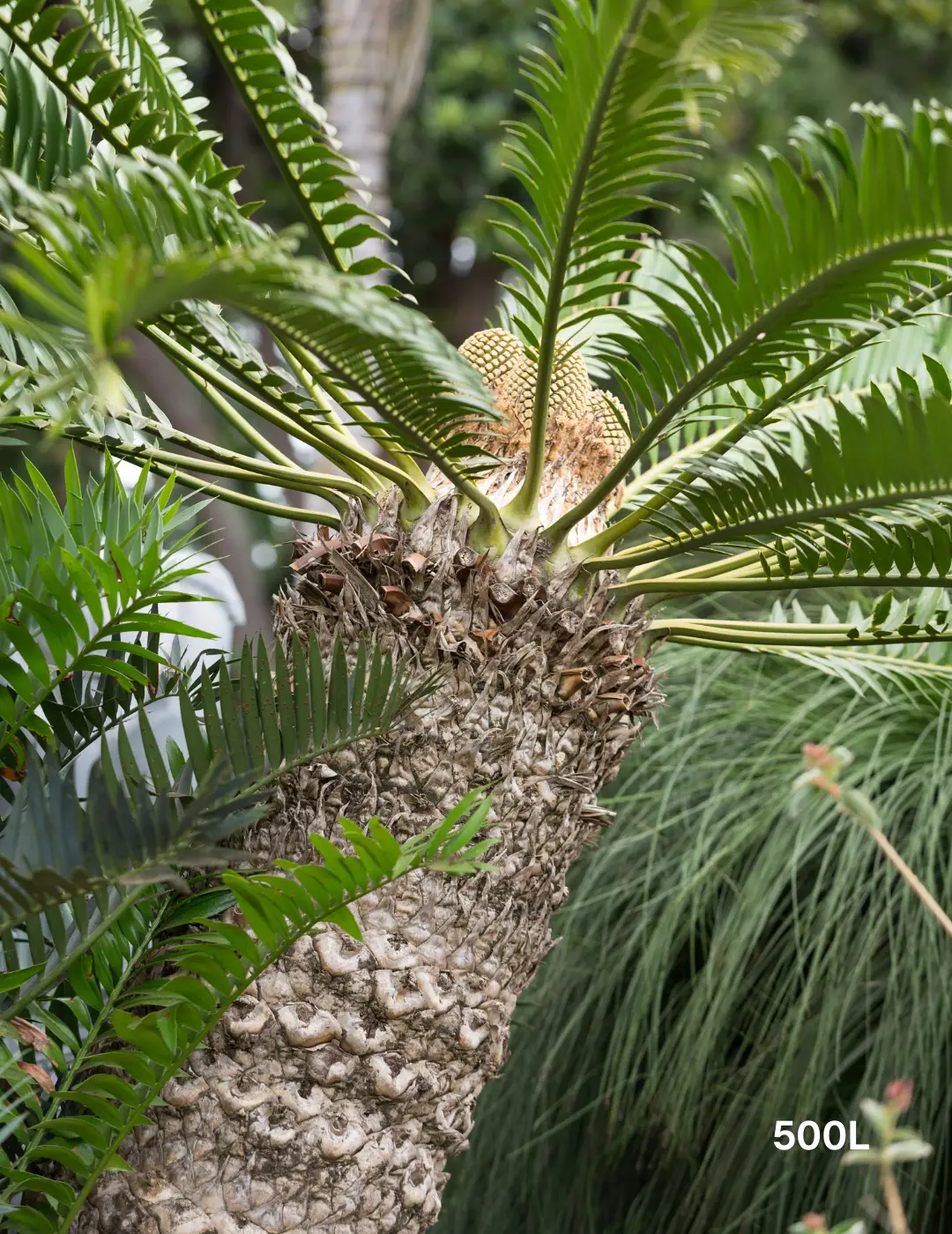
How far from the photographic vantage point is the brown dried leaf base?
136 cm

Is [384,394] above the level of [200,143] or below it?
below

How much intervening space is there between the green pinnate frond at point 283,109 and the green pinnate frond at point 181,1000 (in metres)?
0.62

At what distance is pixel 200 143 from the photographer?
1.35 meters

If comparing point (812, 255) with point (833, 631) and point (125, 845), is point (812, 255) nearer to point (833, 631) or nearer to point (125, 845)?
point (833, 631)

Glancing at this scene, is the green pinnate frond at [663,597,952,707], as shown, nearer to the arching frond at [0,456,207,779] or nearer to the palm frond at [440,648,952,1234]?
the palm frond at [440,648,952,1234]

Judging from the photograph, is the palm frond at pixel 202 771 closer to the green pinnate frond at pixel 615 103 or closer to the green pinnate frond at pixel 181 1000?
the green pinnate frond at pixel 181 1000

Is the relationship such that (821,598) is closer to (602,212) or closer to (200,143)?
(602,212)

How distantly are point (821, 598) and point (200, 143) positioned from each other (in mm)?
2201

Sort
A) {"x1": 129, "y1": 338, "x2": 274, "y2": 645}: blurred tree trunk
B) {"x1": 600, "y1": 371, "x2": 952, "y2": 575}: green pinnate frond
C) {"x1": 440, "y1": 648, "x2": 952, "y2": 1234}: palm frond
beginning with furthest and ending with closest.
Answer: {"x1": 129, "y1": 338, "x2": 274, "y2": 645}: blurred tree trunk → {"x1": 440, "y1": 648, "x2": 952, "y2": 1234}: palm frond → {"x1": 600, "y1": 371, "x2": 952, "y2": 575}: green pinnate frond

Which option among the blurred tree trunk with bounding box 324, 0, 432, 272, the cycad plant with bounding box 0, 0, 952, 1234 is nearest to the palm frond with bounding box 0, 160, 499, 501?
the cycad plant with bounding box 0, 0, 952, 1234

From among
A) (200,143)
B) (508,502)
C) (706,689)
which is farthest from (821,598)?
(200,143)

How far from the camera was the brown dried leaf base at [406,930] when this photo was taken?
1362 millimetres

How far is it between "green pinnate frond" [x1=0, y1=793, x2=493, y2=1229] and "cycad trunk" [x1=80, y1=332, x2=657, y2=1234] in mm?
91

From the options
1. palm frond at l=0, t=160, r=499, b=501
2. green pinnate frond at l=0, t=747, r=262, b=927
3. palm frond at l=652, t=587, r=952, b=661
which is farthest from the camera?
palm frond at l=652, t=587, r=952, b=661
